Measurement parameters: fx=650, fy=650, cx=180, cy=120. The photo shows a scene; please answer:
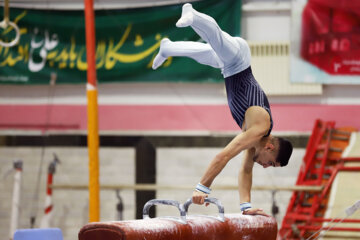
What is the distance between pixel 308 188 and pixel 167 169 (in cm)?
200

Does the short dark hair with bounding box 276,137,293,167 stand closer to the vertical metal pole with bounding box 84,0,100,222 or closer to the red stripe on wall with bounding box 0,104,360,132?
the vertical metal pole with bounding box 84,0,100,222

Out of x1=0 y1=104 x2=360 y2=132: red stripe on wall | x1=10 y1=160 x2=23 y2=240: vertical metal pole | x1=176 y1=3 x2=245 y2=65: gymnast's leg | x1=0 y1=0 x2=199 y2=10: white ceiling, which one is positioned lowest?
x1=10 y1=160 x2=23 y2=240: vertical metal pole

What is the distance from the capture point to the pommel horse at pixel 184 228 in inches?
130

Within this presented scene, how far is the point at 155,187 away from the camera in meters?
8.03

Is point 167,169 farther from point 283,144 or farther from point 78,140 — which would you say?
point 283,144

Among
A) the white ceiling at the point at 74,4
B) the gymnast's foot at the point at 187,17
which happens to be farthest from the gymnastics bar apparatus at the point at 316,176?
the gymnast's foot at the point at 187,17

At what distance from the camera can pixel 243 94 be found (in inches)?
163

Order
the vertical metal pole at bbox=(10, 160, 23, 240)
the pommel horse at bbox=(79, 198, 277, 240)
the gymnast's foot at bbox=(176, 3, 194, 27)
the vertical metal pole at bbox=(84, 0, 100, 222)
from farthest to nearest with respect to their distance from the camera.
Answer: the vertical metal pole at bbox=(10, 160, 23, 240)
the vertical metal pole at bbox=(84, 0, 100, 222)
the gymnast's foot at bbox=(176, 3, 194, 27)
the pommel horse at bbox=(79, 198, 277, 240)

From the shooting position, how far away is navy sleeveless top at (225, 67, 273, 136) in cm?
411

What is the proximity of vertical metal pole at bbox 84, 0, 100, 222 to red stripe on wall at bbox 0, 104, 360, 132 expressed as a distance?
1964 millimetres

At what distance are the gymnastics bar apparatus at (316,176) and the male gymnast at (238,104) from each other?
3511 millimetres

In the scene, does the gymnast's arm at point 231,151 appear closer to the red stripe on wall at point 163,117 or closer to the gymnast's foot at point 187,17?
the gymnast's foot at point 187,17

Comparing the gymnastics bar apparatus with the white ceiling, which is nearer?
the gymnastics bar apparatus

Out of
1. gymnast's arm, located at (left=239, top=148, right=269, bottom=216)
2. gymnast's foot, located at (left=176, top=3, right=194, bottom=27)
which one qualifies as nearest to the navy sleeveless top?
gymnast's arm, located at (left=239, top=148, right=269, bottom=216)
